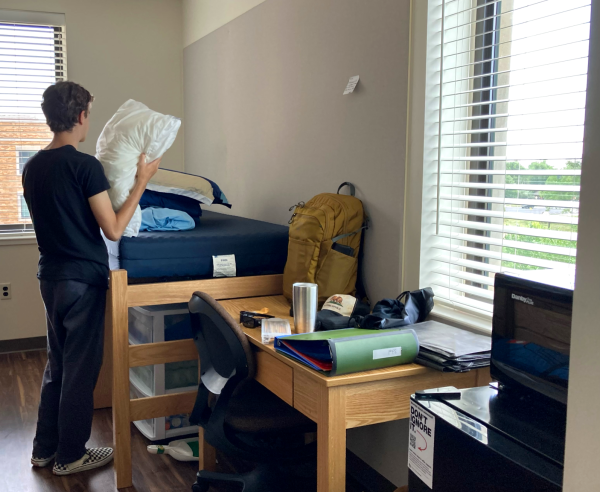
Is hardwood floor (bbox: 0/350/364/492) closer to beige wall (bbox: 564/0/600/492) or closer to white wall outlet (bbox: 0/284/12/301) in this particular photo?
white wall outlet (bbox: 0/284/12/301)

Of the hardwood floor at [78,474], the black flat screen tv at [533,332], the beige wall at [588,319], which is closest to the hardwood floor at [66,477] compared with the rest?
the hardwood floor at [78,474]

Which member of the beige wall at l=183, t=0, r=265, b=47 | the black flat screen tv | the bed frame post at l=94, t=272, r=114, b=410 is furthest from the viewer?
the beige wall at l=183, t=0, r=265, b=47

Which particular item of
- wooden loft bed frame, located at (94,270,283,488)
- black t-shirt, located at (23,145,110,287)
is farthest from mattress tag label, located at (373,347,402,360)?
black t-shirt, located at (23,145,110,287)

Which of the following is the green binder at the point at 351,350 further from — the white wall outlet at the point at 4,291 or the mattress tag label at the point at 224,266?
the white wall outlet at the point at 4,291

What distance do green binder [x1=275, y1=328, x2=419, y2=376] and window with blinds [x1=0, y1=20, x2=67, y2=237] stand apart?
315cm

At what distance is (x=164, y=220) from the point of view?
8.43 feet

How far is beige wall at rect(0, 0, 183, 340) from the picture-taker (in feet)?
13.2

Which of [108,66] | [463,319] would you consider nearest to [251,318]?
[463,319]

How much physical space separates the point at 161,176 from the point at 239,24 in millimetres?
1142

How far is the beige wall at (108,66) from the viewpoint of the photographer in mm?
4027

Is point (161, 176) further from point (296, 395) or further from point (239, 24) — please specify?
point (296, 395)

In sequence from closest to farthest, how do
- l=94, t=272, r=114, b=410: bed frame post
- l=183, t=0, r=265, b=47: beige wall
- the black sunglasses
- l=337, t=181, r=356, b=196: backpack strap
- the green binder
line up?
the green binder, the black sunglasses, l=337, t=181, r=356, b=196: backpack strap, l=94, t=272, r=114, b=410: bed frame post, l=183, t=0, r=265, b=47: beige wall

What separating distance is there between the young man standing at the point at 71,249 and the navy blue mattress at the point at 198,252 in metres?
0.12

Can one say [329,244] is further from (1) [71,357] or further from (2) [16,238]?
(2) [16,238]
